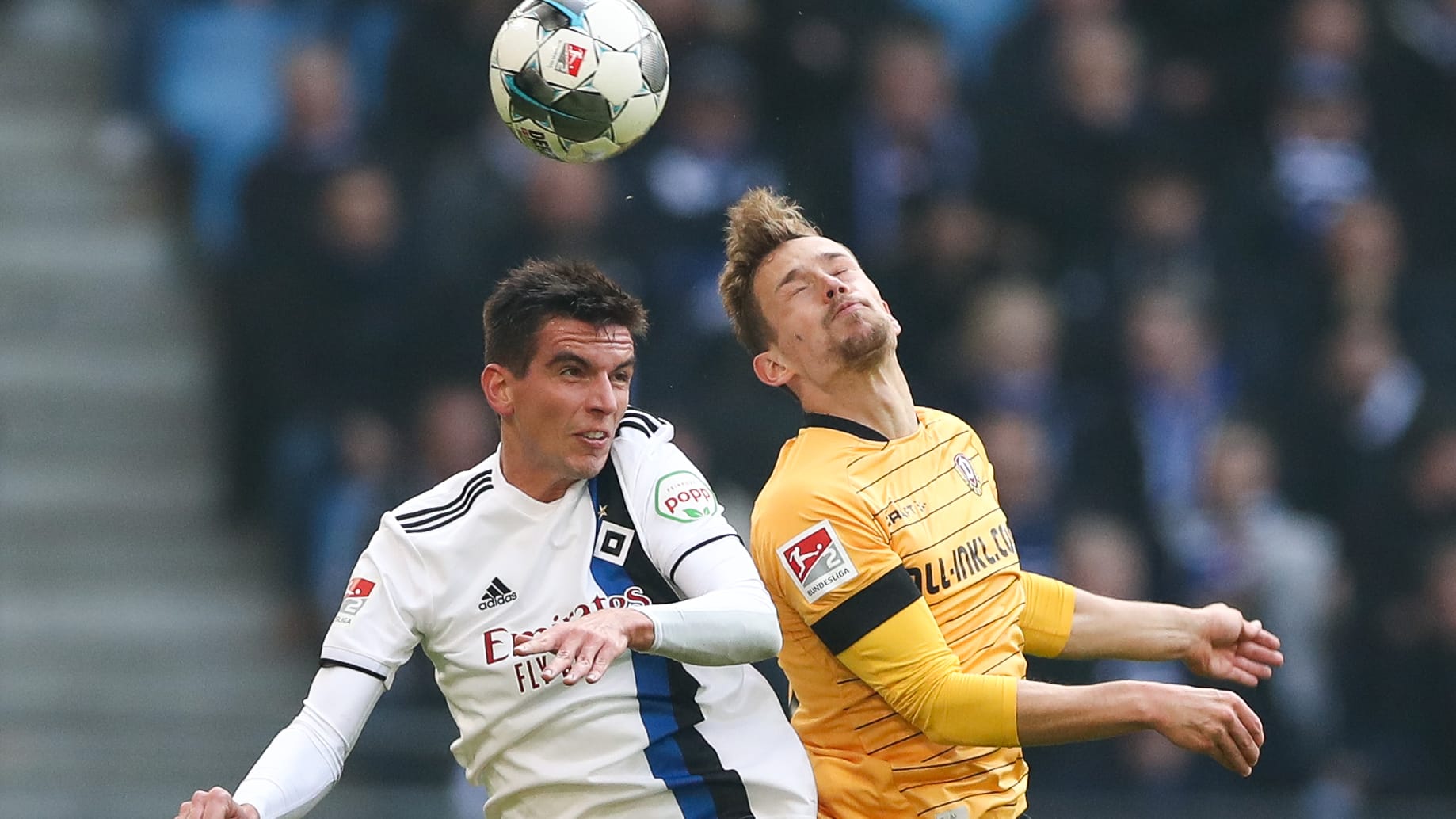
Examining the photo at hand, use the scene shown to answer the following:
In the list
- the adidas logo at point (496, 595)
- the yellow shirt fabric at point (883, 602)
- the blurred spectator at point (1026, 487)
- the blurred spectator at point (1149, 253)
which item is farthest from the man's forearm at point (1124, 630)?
the blurred spectator at point (1149, 253)

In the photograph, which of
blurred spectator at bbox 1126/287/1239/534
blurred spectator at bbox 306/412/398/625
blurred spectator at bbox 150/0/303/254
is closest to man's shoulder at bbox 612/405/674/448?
blurred spectator at bbox 306/412/398/625

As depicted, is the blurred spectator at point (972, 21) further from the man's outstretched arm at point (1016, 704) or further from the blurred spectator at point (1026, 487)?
the man's outstretched arm at point (1016, 704)

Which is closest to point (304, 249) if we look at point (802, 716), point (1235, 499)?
point (1235, 499)

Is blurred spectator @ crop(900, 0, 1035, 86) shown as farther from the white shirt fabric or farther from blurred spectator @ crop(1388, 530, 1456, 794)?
the white shirt fabric

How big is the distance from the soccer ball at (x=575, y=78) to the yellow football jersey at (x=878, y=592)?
102cm

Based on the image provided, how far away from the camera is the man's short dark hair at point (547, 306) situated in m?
4.68

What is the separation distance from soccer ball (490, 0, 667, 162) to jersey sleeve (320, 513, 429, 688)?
1.23 meters

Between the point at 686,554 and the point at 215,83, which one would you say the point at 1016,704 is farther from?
the point at 215,83

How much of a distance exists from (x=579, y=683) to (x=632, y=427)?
0.64m

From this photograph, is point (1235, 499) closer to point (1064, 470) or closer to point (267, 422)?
point (1064, 470)

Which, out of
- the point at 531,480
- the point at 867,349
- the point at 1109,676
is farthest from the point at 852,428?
the point at 1109,676

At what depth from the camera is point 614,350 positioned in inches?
184

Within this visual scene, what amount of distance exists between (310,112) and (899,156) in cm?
281

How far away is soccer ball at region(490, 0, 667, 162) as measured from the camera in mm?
5246
